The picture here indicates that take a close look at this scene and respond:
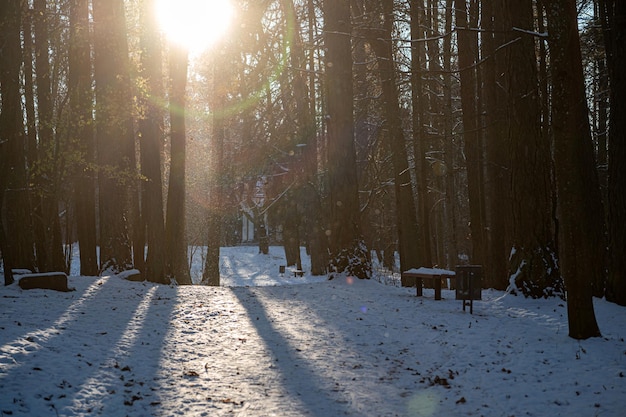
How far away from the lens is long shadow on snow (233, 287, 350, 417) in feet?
→ 19.8

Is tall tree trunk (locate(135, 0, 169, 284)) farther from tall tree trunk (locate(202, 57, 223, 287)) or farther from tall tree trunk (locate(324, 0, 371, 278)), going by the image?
tall tree trunk (locate(202, 57, 223, 287))

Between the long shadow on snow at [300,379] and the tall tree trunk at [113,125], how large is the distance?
634 cm

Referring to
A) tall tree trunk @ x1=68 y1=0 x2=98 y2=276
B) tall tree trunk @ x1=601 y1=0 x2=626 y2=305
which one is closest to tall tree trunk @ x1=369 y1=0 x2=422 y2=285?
tall tree trunk @ x1=601 y1=0 x2=626 y2=305

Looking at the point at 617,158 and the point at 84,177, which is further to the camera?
the point at 84,177

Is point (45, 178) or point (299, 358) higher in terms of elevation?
point (45, 178)

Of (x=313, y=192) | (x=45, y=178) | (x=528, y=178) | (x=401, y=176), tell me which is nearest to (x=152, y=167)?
(x=45, y=178)

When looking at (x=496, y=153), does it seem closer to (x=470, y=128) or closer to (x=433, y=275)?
(x=470, y=128)

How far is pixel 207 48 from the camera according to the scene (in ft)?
70.5

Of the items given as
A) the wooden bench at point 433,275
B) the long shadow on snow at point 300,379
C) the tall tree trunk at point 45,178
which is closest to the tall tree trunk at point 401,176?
the wooden bench at point 433,275

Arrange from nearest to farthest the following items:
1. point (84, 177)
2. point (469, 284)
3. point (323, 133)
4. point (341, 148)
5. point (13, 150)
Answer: point (469, 284) → point (13, 150) → point (341, 148) → point (84, 177) → point (323, 133)

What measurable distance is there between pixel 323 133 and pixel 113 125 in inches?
544

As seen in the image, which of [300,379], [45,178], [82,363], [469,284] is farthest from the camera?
[45,178]

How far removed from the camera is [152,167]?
16.0 m

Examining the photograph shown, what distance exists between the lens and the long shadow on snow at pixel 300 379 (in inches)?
237
